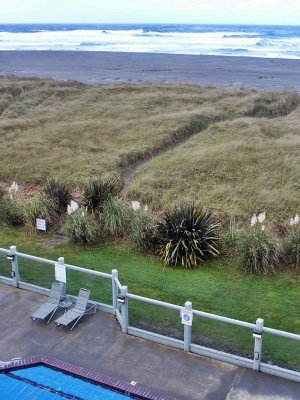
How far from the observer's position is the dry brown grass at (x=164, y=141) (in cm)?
1942

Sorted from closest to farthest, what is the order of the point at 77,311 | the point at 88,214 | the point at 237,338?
1. the point at 237,338
2. the point at 77,311
3. the point at 88,214

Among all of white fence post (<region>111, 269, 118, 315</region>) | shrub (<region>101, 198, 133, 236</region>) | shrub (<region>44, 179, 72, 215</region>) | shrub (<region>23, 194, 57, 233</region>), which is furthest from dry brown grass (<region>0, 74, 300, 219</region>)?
white fence post (<region>111, 269, 118, 315</region>)

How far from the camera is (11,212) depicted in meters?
17.4

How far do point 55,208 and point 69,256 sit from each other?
293 cm

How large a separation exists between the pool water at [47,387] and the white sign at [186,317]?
1842mm

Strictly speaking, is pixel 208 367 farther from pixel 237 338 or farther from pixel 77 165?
pixel 77 165

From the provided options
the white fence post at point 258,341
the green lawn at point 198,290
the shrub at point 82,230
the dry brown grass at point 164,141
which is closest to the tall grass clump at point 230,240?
the green lawn at point 198,290

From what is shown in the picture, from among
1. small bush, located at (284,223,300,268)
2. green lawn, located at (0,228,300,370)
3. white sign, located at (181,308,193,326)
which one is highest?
white sign, located at (181,308,193,326)

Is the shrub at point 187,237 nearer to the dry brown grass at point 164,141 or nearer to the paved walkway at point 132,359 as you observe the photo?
the dry brown grass at point 164,141

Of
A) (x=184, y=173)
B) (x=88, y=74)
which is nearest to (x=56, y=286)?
(x=184, y=173)

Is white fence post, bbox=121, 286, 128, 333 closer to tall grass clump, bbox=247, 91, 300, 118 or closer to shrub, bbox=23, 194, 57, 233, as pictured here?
shrub, bbox=23, 194, 57, 233

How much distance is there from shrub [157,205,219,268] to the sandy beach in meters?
34.3

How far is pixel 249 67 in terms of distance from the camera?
220ft

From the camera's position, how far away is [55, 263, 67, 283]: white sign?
11.5 meters
